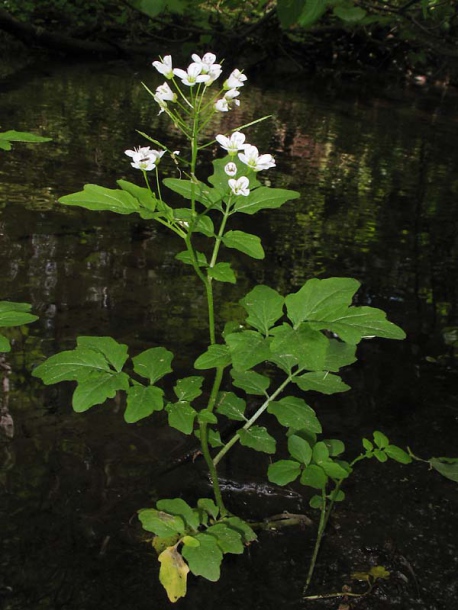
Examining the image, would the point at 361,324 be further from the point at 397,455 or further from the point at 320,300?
the point at 397,455

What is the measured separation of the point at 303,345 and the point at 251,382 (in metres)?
0.31

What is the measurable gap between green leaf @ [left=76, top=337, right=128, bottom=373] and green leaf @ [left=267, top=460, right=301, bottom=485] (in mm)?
382

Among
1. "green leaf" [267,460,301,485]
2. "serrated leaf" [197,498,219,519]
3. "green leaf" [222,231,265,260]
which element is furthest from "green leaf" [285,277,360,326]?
"serrated leaf" [197,498,219,519]

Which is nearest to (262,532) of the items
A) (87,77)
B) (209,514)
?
(209,514)

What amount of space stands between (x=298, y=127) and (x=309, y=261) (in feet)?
10.4

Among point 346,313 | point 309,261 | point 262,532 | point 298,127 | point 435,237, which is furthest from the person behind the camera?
point 298,127

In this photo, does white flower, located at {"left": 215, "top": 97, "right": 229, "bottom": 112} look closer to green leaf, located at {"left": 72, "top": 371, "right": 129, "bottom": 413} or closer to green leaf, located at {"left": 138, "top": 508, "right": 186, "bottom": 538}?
green leaf, located at {"left": 72, "top": 371, "right": 129, "bottom": 413}

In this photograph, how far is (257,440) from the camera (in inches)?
55.8

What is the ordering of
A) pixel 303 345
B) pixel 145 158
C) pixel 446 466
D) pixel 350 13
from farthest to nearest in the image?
pixel 350 13 → pixel 446 466 → pixel 145 158 → pixel 303 345

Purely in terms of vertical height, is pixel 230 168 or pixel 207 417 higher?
pixel 230 168

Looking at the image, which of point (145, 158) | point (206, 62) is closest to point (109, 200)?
point (145, 158)

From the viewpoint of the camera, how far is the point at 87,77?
746cm

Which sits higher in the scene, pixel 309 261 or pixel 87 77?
pixel 309 261

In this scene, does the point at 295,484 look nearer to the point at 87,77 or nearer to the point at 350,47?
the point at 87,77
